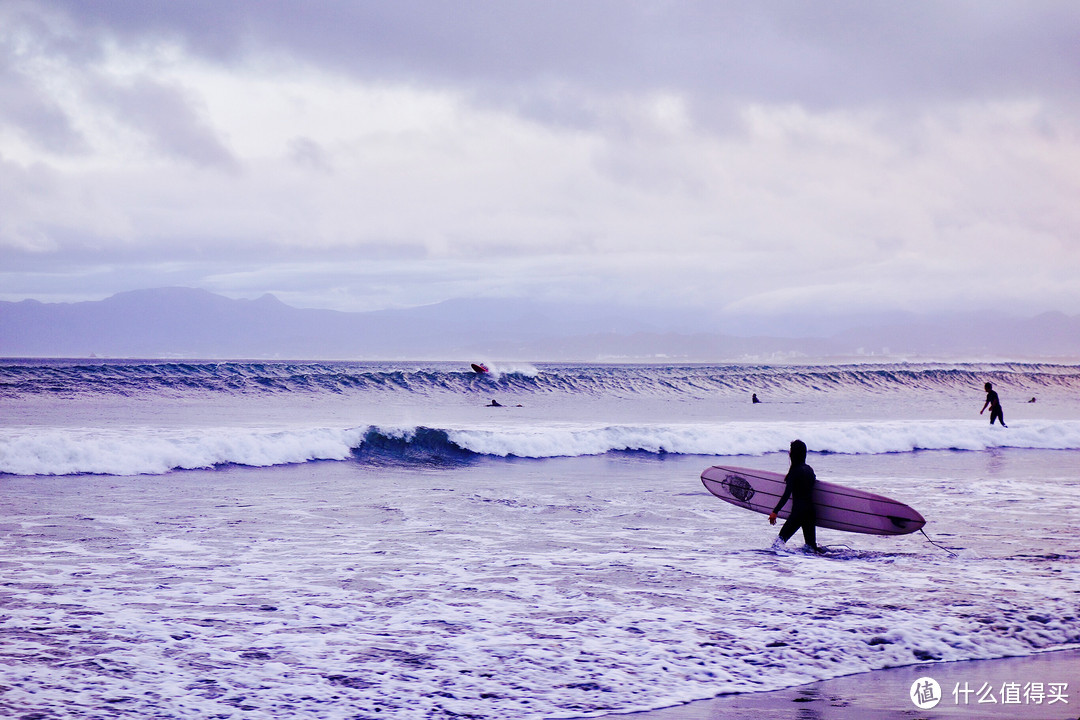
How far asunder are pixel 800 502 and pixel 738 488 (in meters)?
2.19

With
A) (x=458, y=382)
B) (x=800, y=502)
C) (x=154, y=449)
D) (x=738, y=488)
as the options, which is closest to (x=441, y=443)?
(x=154, y=449)

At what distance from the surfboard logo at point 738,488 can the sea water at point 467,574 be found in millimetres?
440

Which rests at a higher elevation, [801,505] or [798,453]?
[798,453]

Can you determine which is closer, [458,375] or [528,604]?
[528,604]

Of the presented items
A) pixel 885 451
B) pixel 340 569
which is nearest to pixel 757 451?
pixel 885 451

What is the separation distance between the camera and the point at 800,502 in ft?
36.3

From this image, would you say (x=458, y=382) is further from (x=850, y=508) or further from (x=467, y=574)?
(x=467, y=574)

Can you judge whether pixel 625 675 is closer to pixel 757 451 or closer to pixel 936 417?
pixel 757 451

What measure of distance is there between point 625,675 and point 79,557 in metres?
7.07

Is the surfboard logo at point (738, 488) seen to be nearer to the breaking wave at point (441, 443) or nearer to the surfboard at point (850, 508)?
the surfboard at point (850, 508)

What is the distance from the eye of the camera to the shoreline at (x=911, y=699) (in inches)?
210

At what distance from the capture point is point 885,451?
81.0ft

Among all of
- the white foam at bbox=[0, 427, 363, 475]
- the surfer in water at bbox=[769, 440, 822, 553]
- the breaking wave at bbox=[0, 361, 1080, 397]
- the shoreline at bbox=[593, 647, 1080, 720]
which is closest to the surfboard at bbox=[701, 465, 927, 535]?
the surfer in water at bbox=[769, 440, 822, 553]

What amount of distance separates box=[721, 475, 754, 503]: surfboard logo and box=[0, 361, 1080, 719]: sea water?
440 millimetres
